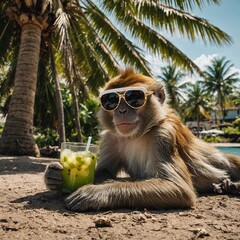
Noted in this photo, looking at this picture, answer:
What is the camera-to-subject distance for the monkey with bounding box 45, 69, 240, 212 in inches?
109

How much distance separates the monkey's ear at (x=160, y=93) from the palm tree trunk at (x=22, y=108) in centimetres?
585

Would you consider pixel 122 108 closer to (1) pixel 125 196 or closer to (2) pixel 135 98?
(2) pixel 135 98

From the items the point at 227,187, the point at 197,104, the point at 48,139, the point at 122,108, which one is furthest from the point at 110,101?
the point at 197,104

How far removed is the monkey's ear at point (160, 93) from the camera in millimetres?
3478

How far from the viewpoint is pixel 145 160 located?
3240 mm

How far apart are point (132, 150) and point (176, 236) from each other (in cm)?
137

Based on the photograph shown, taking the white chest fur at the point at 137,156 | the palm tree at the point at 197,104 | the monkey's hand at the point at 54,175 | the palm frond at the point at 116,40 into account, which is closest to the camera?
the monkey's hand at the point at 54,175

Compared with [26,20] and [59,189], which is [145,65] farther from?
[59,189]

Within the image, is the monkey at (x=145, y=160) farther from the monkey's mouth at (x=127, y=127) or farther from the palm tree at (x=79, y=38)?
the palm tree at (x=79, y=38)

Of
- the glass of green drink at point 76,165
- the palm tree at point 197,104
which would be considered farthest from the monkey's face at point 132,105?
the palm tree at point 197,104

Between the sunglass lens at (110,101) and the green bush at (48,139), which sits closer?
the sunglass lens at (110,101)

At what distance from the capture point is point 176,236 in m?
2.11

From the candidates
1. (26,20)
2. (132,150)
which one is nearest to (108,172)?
(132,150)

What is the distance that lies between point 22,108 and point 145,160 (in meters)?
6.10
